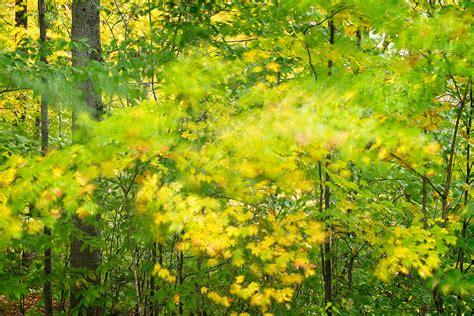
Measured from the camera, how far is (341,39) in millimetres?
4480

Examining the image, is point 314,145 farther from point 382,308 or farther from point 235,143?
point 382,308

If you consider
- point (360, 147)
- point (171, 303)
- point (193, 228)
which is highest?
point (360, 147)

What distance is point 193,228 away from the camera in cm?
324

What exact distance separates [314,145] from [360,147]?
36 cm

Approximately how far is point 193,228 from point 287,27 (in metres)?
2.50

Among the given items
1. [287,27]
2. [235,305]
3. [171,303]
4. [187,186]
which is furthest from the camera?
[235,305]

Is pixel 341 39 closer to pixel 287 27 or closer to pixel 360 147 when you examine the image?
pixel 287 27

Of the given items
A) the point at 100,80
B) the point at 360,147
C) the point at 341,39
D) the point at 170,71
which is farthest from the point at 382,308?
the point at 100,80

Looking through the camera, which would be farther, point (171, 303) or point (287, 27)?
point (287, 27)

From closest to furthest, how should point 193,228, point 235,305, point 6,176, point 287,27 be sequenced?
point 6,176 → point 193,228 → point 287,27 → point 235,305

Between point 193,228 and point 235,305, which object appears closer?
point 193,228

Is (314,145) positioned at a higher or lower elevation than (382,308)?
higher

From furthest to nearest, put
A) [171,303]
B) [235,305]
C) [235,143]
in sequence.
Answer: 1. [235,305]
2. [171,303]
3. [235,143]

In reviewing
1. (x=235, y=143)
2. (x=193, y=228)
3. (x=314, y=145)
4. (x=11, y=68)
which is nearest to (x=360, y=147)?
(x=314, y=145)
